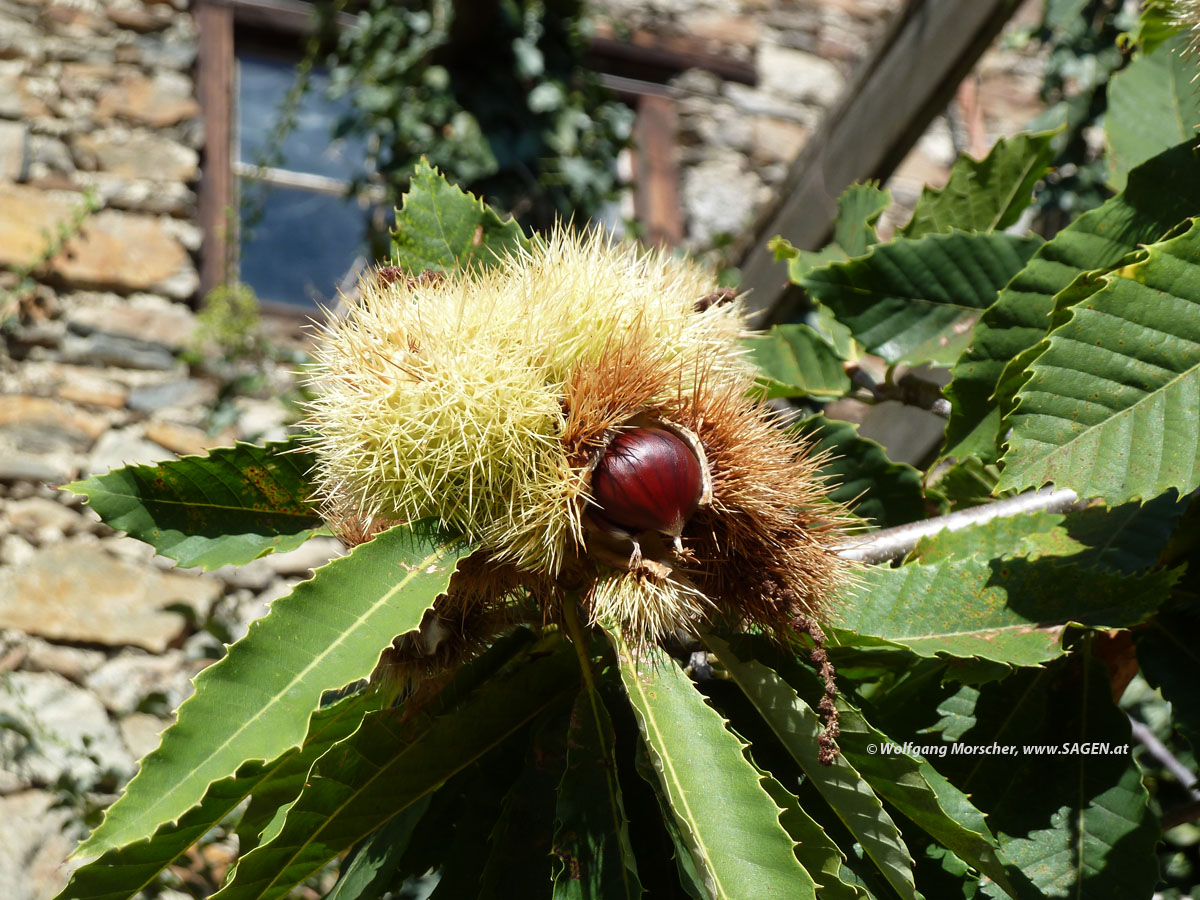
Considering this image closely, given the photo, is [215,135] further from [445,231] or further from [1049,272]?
[1049,272]

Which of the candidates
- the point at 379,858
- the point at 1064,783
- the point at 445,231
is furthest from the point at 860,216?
the point at 379,858

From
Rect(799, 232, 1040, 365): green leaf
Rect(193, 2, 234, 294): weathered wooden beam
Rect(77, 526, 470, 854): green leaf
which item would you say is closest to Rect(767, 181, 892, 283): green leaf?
Rect(799, 232, 1040, 365): green leaf

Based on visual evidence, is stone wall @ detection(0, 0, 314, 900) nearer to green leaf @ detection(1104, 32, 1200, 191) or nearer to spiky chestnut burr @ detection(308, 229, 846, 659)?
spiky chestnut burr @ detection(308, 229, 846, 659)

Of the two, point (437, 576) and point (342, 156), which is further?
point (342, 156)

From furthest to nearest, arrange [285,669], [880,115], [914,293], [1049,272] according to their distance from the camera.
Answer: [880,115]
[914,293]
[1049,272]
[285,669]

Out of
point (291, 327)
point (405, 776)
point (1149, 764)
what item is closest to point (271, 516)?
point (405, 776)

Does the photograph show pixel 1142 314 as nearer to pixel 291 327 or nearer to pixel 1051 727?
pixel 1051 727

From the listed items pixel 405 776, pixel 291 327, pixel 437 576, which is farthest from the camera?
pixel 291 327

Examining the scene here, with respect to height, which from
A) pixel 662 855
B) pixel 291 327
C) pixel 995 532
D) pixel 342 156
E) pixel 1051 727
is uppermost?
pixel 995 532
